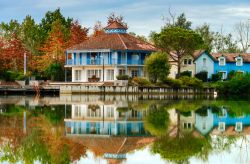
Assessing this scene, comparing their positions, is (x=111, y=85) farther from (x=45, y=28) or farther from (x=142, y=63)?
(x=45, y=28)

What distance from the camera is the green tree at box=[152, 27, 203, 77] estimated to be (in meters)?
67.3

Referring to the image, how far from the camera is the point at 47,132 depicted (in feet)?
80.6

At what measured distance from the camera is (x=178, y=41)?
6788 centimetres

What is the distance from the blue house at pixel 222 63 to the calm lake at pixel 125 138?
1634 inches

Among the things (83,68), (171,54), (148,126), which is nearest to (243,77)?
(171,54)

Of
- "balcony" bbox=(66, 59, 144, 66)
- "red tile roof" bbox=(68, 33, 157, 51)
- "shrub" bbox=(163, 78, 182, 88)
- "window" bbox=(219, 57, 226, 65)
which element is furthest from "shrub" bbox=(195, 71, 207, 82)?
"shrub" bbox=(163, 78, 182, 88)

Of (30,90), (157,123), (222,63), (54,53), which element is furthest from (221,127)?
(54,53)

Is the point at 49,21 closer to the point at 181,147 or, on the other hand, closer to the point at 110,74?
the point at 110,74

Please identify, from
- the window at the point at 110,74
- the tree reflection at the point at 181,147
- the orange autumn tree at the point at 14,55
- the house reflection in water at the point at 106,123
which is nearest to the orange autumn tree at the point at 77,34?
the orange autumn tree at the point at 14,55

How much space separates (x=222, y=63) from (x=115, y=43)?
1626 centimetres

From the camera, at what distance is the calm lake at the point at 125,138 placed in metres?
18.1

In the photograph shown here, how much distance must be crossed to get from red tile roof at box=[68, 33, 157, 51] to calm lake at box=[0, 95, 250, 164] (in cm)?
3523

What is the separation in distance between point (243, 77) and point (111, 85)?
15.3 meters

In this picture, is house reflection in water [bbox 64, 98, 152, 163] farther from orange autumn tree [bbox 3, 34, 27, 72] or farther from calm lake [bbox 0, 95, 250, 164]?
orange autumn tree [bbox 3, 34, 27, 72]
